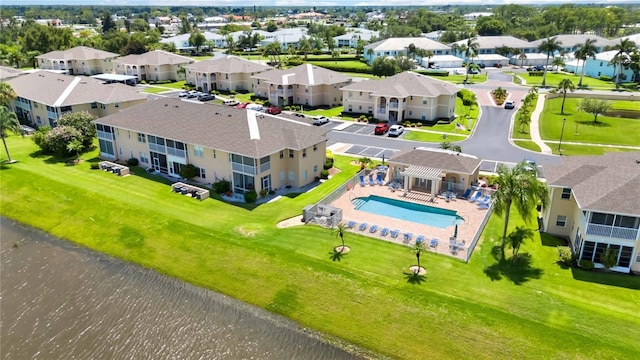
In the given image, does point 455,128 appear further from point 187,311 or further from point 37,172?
point 37,172

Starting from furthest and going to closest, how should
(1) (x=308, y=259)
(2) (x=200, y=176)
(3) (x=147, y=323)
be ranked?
(2) (x=200, y=176)
(1) (x=308, y=259)
(3) (x=147, y=323)

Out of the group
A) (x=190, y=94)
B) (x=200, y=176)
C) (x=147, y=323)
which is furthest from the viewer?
(x=190, y=94)

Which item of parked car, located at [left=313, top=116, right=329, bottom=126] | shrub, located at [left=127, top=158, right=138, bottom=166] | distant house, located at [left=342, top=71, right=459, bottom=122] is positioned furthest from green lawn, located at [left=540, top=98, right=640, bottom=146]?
shrub, located at [left=127, top=158, right=138, bottom=166]

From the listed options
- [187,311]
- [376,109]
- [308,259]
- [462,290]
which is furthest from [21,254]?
[376,109]

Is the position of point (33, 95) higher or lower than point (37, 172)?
higher

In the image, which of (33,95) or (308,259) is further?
(33,95)

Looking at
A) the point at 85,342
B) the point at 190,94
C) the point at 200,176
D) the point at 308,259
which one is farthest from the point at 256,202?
the point at 190,94

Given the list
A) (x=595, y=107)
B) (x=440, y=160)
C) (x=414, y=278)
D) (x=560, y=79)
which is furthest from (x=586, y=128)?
(x=414, y=278)

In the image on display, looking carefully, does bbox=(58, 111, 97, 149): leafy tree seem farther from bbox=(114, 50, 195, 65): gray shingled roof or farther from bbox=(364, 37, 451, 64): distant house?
bbox=(364, 37, 451, 64): distant house
